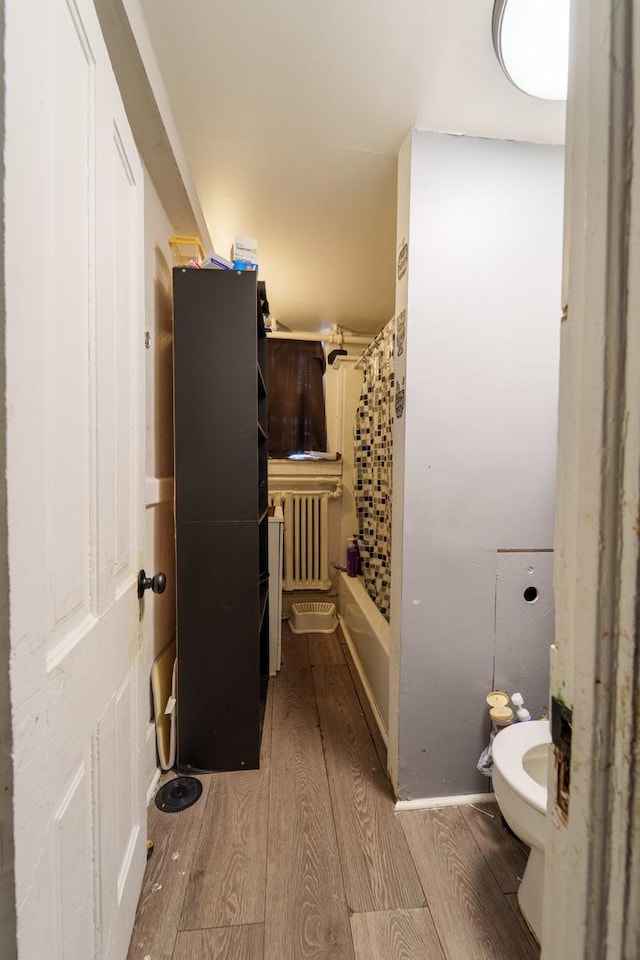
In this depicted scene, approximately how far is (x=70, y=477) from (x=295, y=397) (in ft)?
8.09

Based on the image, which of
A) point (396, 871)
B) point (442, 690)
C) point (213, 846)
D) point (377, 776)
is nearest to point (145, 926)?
point (213, 846)

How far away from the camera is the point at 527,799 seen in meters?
0.94

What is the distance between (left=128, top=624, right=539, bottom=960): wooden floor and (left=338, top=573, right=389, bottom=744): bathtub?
0.71ft

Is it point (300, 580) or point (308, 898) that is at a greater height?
point (300, 580)

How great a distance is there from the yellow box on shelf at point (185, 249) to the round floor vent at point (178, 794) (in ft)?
6.80

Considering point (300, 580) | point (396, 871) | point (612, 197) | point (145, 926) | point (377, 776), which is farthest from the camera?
point (300, 580)

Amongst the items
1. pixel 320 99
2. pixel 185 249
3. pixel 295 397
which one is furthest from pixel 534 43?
pixel 295 397

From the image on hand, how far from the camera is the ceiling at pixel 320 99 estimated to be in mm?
939

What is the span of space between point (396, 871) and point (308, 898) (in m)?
0.27

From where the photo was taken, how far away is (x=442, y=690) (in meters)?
1.33

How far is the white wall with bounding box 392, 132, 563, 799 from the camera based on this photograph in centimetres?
127

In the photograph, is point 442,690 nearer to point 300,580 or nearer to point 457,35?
point 300,580

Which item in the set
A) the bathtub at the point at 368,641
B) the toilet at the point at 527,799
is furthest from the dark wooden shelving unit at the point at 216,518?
the toilet at the point at 527,799

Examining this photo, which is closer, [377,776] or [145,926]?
[145,926]
